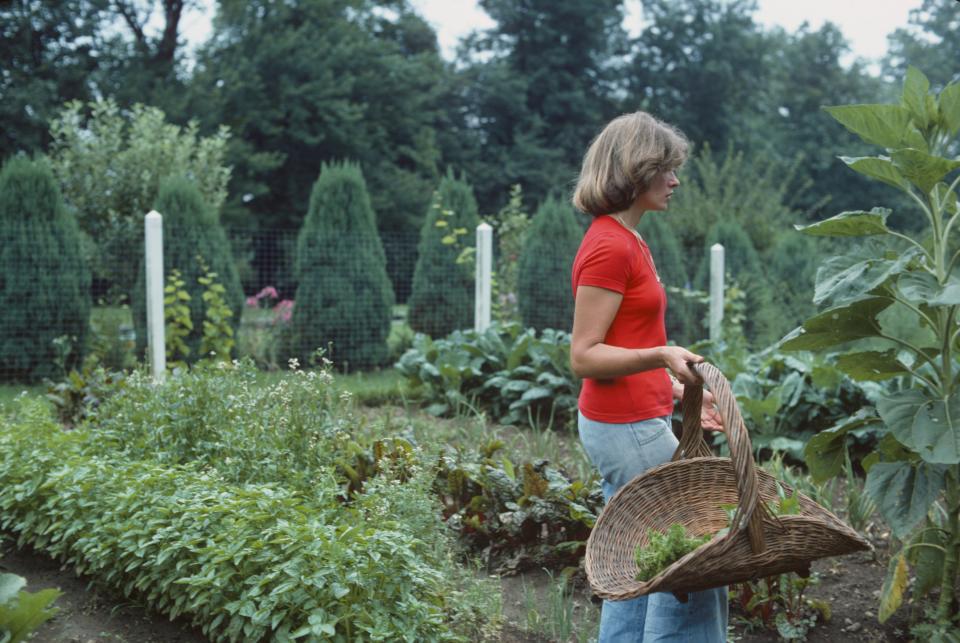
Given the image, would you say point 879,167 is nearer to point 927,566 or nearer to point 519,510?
point 927,566

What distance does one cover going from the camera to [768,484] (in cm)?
248

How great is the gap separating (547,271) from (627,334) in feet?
26.9

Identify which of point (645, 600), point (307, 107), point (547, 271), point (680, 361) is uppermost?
point (307, 107)

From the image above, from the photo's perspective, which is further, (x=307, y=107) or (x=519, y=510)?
(x=307, y=107)

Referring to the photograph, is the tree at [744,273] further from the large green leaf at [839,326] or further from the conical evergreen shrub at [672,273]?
the large green leaf at [839,326]

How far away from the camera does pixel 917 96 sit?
9.38 feet

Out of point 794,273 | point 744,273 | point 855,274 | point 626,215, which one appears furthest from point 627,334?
point 794,273

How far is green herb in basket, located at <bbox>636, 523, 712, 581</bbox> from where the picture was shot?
207 centimetres

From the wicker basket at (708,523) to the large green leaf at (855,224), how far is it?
2.94 feet

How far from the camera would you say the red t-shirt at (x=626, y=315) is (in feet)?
7.36

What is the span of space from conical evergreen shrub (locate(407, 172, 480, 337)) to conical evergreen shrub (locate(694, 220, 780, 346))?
3177 millimetres

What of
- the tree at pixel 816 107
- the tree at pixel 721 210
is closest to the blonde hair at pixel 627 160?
the tree at pixel 721 210

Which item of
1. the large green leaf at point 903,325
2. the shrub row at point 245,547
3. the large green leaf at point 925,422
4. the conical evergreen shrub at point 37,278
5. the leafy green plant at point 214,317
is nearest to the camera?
the shrub row at point 245,547

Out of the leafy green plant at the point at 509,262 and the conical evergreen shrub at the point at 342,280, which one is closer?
the conical evergreen shrub at the point at 342,280
